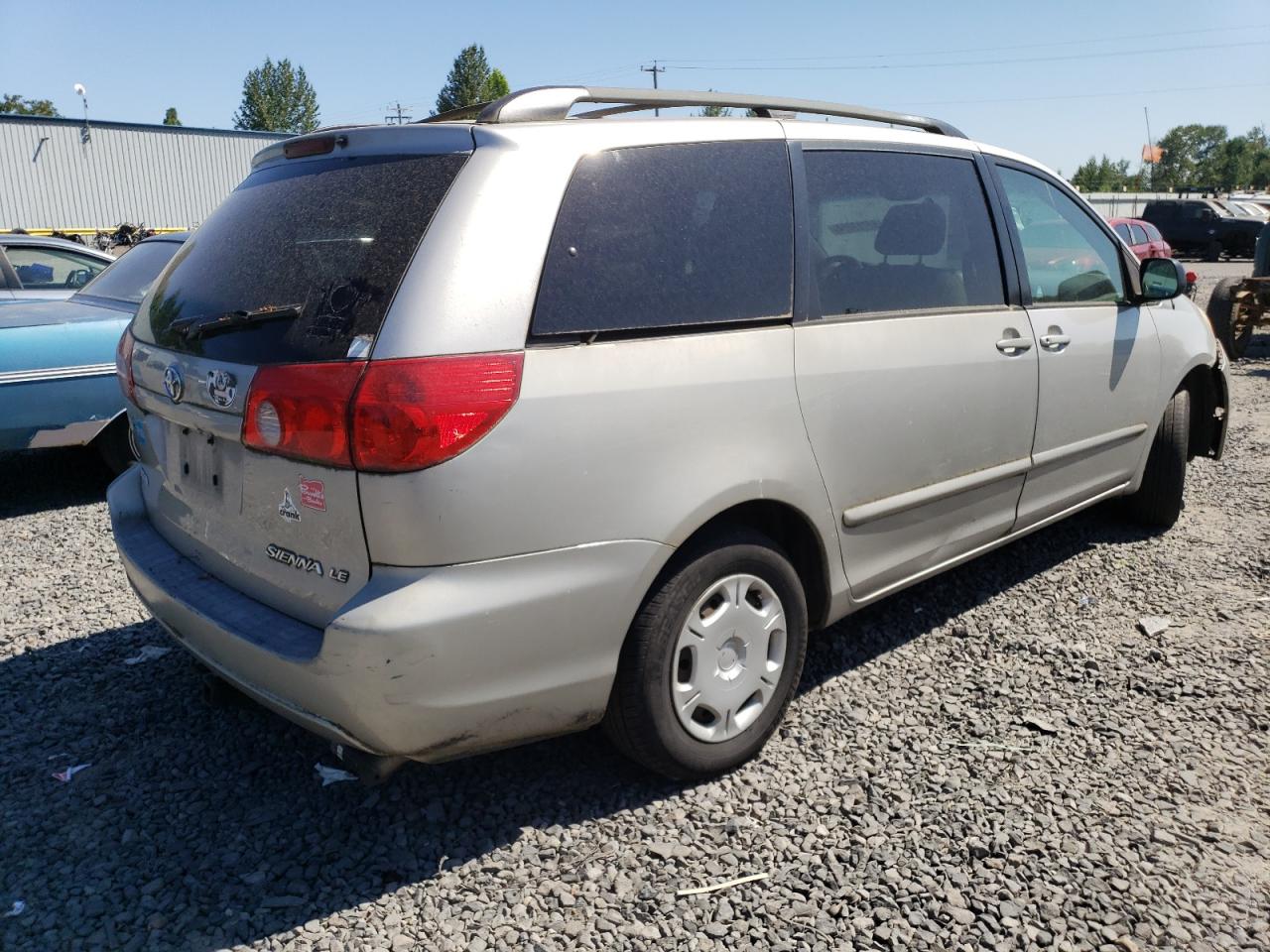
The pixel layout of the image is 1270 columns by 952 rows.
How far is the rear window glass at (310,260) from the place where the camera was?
2.33 m

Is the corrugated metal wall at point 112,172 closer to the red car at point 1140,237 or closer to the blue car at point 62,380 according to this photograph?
the red car at point 1140,237

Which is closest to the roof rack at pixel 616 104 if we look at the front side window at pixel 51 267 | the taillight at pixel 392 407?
the taillight at pixel 392 407

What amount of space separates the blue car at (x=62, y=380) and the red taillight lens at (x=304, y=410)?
3447mm

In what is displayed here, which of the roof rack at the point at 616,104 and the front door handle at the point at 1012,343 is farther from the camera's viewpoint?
the front door handle at the point at 1012,343

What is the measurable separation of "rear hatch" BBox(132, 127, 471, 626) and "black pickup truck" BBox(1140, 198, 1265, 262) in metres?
33.5

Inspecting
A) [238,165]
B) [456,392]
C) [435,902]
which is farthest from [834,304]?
[238,165]

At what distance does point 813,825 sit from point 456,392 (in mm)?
1540

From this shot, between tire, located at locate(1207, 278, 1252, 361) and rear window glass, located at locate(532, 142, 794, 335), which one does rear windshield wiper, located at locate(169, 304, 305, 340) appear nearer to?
rear window glass, located at locate(532, 142, 794, 335)

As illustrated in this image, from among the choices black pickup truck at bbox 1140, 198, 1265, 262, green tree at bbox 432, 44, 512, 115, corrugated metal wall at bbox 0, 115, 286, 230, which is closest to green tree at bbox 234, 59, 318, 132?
green tree at bbox 432, 44, 512, 115

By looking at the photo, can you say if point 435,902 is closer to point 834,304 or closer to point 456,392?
point 456,392

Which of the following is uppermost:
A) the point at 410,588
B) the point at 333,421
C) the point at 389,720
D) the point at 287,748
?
the point at 333,421

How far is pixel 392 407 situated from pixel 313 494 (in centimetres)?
33

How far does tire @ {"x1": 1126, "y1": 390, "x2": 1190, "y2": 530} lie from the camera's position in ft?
16.2

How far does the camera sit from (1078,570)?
4.71m
